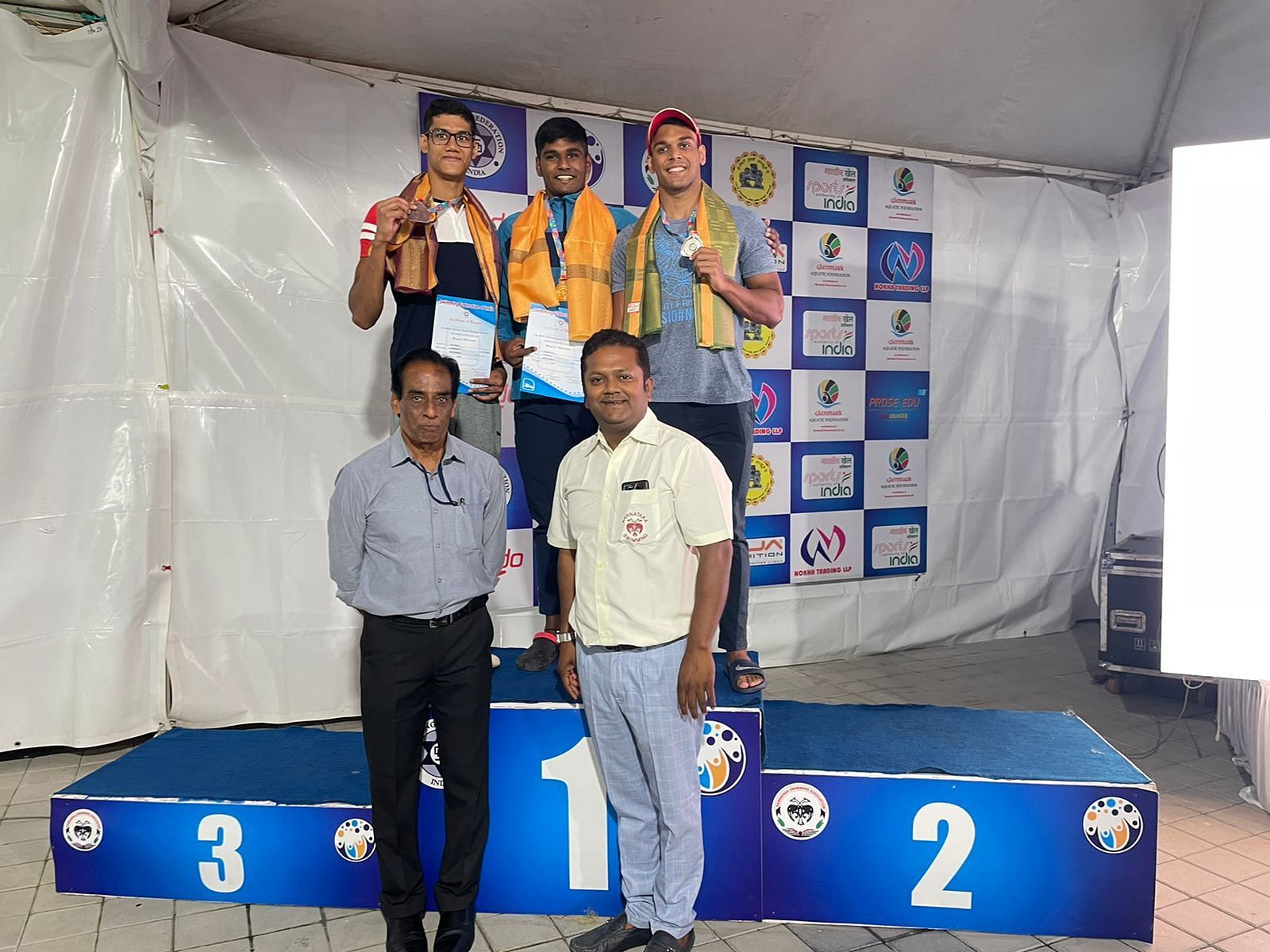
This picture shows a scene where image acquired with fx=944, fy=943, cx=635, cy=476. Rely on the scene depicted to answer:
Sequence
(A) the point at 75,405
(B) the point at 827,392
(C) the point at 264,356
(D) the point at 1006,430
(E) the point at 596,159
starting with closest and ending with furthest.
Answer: (A) the point at 75,405 → (C) the point at 264,356 → (E) the point at 596,159 → (B) the point at 827,392 → (D) the point at 1006,430

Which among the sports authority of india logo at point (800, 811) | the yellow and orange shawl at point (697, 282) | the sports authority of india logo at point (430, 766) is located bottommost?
the sports authority of india logo at point (800, 811)

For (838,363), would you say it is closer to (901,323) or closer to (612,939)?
(901,323)

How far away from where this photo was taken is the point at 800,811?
240cm

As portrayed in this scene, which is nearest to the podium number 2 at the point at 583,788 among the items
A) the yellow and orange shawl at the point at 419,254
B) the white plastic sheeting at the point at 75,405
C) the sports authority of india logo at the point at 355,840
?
the sports authority of india logo at the point at 355,840

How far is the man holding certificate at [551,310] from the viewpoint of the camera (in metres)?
2.72

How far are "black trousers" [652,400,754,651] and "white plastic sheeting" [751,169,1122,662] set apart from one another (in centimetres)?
201

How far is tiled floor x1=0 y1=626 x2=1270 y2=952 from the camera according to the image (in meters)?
2.33

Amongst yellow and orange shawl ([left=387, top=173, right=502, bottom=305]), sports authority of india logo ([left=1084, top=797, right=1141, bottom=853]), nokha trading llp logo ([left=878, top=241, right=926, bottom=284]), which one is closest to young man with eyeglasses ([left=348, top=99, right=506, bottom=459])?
yellow and orange shawl ([left=387, top=173, right=502, bottom=305])

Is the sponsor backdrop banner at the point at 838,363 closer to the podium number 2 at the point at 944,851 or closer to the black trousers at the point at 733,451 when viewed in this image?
the black trousers at the point at 733,451

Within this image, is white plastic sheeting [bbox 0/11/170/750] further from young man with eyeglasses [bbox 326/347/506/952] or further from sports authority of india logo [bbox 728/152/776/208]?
sports authority of india logo [bbox 728/152/776/208]

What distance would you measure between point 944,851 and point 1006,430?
326 cm

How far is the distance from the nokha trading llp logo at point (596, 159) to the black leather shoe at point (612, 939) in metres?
3.03

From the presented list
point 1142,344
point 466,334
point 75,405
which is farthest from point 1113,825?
point 1142,344

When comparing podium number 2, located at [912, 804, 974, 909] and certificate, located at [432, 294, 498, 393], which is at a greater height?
certificate, located at [432, 294, 498, 393]
